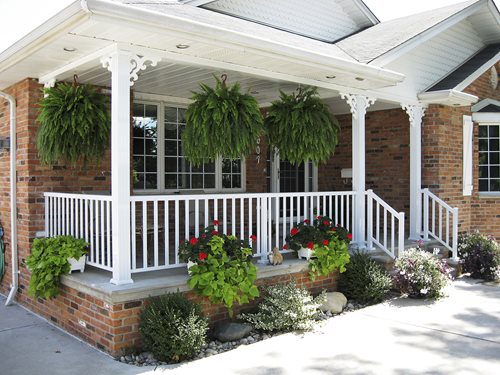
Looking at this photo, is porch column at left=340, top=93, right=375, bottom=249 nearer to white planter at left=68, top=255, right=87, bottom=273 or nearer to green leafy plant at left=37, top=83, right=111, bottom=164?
green leafy plant at left=37, top=83, right=111, bottom=164

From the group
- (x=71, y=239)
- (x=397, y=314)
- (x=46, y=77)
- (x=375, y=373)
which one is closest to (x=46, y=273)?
(x=71, y=239)

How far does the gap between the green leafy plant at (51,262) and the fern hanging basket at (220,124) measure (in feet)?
5.53

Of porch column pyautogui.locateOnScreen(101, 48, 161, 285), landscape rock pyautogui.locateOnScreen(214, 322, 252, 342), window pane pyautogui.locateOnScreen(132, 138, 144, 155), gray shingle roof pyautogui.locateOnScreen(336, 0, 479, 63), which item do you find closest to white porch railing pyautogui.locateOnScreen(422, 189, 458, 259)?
gray shingle roof pyautogui.locateOnScreen(336, 0, 479, 63)

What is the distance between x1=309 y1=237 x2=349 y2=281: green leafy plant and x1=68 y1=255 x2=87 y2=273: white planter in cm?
276

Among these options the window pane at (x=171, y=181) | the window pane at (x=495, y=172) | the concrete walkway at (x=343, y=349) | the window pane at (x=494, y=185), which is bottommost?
the concrete walkway at (x=343, y=349)

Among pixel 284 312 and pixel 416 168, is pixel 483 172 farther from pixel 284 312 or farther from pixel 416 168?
pixel 284 312

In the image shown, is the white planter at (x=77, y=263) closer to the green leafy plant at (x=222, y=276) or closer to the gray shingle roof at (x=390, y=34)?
the green leafy plant at (x=222, y=276)

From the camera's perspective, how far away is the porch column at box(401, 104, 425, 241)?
861 cm

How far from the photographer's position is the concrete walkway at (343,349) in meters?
4.38

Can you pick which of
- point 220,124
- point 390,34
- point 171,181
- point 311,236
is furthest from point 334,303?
point 390,34

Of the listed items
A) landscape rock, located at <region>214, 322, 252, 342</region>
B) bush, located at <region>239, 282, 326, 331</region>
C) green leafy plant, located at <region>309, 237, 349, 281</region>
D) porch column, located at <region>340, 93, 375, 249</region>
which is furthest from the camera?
porch column, located at <region>340, 93, 375, 249</region>

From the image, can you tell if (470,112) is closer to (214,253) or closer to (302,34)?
(302,34)

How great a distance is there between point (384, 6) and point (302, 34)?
16.1 feet

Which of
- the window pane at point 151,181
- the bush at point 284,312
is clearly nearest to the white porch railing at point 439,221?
the bush at point 284,312
